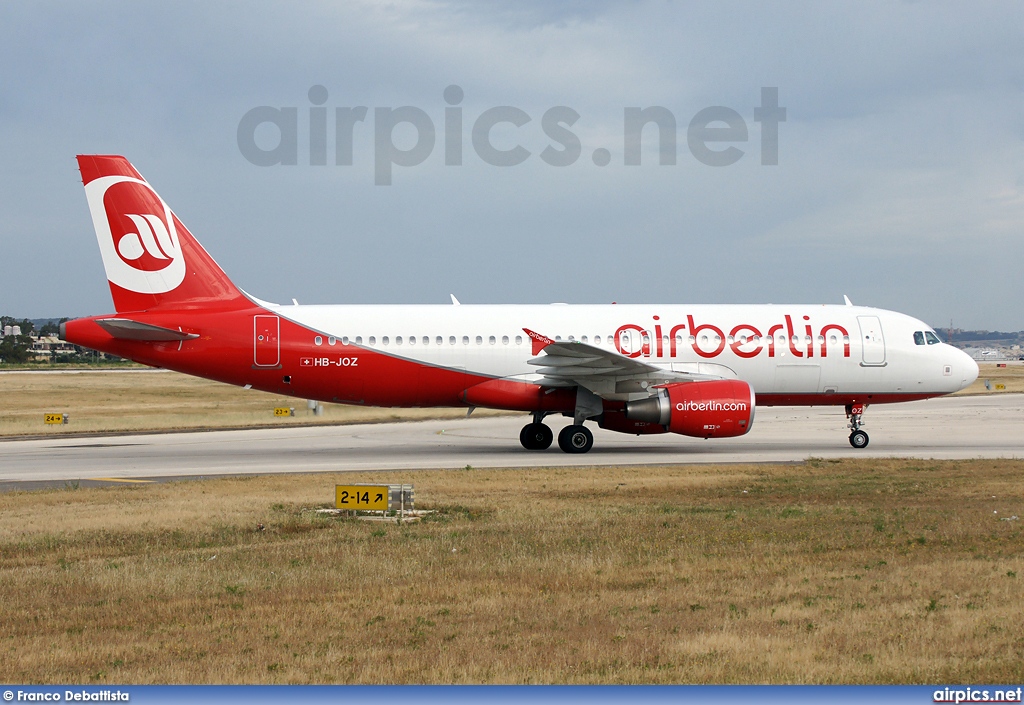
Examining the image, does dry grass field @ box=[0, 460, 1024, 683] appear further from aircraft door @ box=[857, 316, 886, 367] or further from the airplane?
aircraft door @ box=[857, 316, 886, 367]

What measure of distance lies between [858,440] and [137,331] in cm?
1995

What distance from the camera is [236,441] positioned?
3259cm

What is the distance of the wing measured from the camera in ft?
85.1

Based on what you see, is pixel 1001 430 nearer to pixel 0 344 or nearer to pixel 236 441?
pixel 236 441

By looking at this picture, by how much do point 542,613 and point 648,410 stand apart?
54.6ft

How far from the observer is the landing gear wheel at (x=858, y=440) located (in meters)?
27.8

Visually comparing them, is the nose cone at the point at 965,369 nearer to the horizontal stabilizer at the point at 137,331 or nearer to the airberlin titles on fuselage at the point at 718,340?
the airberlin titles on fuselage at the point at 718,340

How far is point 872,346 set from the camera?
2855cm

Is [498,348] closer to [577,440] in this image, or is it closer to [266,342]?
[577,440]

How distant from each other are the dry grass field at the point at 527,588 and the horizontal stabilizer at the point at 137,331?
8.69 meters

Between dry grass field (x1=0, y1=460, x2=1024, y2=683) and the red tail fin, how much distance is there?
10.1 meters

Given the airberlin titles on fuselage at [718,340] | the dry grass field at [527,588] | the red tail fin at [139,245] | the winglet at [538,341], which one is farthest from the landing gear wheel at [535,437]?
the dry grass field at [527,588]

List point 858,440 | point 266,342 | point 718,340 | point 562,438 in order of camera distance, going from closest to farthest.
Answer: point 266,342
point 562,438
point 718,340
point 858,440

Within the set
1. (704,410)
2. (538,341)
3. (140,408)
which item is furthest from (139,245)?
(140,408)
